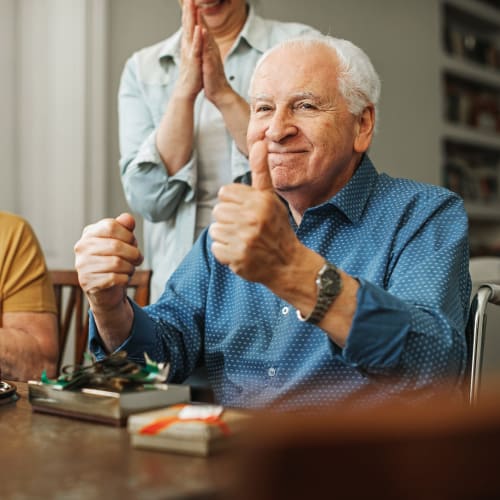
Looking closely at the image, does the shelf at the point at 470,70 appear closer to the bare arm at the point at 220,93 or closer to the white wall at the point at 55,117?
the white wall at the point at 55,117

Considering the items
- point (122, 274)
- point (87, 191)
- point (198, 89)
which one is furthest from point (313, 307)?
point (87, 191)

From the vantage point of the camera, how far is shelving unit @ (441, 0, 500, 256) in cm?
504

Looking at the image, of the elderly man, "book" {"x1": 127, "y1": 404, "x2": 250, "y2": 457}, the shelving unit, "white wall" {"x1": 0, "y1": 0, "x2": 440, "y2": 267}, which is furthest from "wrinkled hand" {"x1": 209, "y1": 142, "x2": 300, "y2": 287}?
the shelving unit

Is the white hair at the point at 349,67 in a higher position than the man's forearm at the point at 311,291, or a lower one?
higher

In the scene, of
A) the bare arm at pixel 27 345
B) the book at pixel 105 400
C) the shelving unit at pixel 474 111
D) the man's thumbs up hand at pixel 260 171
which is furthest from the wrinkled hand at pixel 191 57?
the shelving unit at pixel 474 111

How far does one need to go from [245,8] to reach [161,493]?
185 cm

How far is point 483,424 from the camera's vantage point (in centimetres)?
33

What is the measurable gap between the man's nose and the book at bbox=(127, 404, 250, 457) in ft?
2.37

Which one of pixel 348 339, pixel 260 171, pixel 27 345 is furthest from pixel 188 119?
pixel 348 339

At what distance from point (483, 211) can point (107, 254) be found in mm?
4322

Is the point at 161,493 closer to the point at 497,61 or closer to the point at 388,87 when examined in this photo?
the point at 388,87

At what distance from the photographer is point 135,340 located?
4.45ft

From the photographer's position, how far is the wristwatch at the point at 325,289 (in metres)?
1.07

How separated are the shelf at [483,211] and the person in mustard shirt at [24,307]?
365 cm
